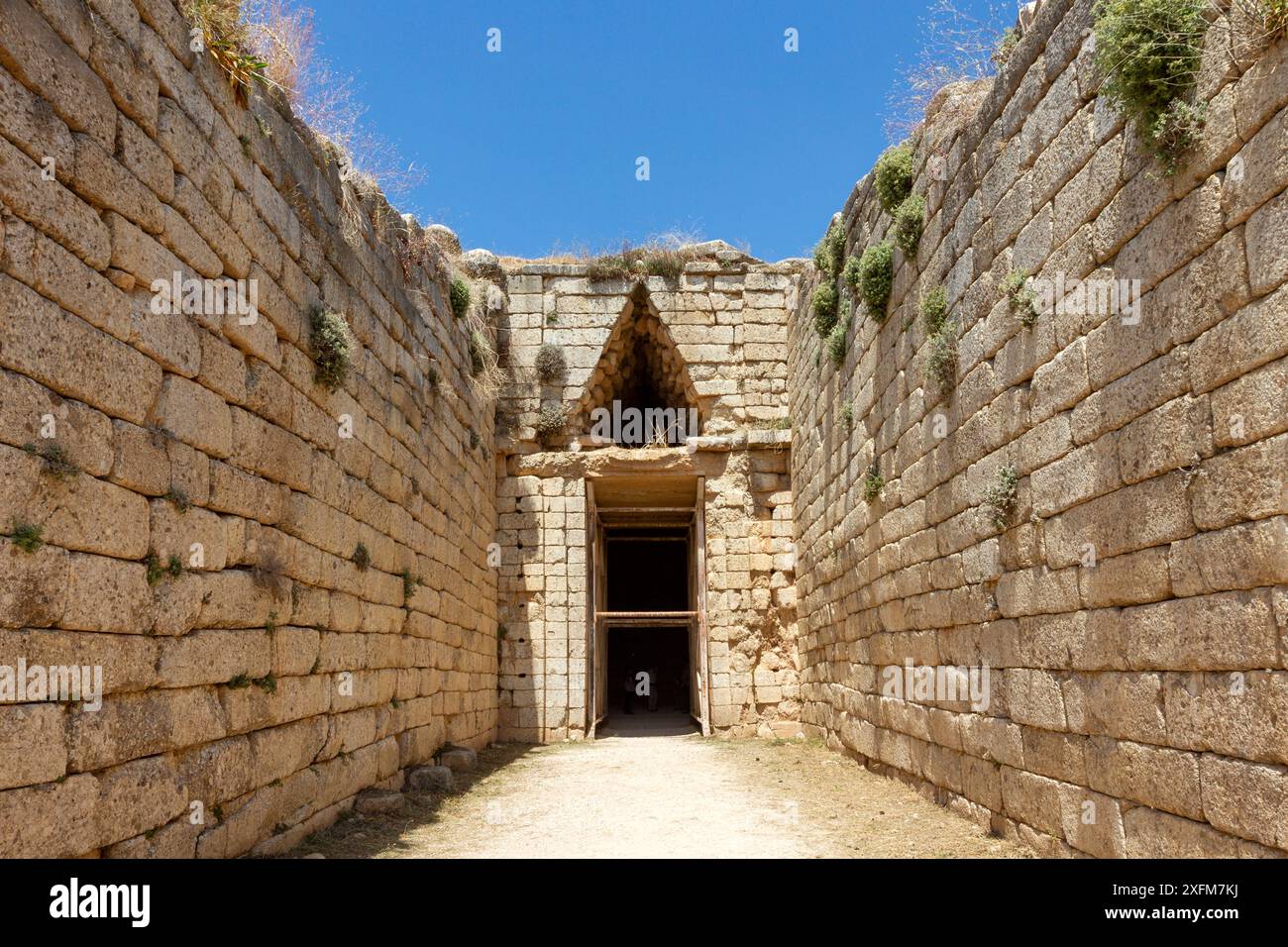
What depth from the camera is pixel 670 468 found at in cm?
1409

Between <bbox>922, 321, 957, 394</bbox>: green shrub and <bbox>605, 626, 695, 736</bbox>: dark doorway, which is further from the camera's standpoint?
<bbox>605, 626, 695, 736</bbox>: dark doorway

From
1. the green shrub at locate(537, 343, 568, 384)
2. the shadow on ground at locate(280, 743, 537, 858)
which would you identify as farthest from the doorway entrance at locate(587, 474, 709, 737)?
the shadow on ground at locate(280, 743, 537, 858)

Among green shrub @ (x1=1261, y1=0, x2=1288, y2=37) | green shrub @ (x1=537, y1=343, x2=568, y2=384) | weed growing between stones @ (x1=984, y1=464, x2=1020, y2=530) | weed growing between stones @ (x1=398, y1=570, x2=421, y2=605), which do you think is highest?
green shrub @ (x1=537, y1=343, x2=568, y2=384)

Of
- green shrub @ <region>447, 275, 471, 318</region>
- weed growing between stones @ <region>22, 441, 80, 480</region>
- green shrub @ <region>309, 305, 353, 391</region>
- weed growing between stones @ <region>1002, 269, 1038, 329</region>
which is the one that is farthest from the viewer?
green shrub @ <region>447, 275, 471, 318</region>

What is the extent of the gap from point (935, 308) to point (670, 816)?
4503 millimetres

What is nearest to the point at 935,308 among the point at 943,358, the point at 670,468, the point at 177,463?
the point at 943,358

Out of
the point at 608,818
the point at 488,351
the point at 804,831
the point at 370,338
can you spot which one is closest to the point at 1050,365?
the point at 804,831

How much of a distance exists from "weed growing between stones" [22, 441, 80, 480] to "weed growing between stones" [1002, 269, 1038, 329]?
5.02 metres

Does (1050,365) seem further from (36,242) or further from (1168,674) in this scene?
(36,242)

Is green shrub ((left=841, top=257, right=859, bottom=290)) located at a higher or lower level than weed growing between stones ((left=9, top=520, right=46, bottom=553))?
higher

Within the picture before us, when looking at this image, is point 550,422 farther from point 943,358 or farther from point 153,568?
point 153,568

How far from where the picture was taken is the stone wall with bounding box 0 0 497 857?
3547 mm

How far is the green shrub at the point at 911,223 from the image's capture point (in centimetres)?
791

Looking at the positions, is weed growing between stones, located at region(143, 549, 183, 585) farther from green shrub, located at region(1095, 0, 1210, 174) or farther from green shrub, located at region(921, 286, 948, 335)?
green shrub, located at region(921, 286, 948, 335)
